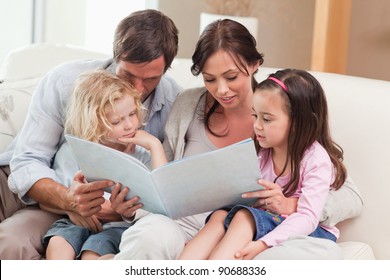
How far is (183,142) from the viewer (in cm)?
236

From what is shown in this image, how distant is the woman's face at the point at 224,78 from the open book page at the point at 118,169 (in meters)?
0.40

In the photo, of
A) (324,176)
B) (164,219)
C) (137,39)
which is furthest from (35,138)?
(324,176)

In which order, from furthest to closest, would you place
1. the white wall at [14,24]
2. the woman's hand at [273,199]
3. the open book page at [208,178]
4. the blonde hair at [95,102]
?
the white wall at [14,24]
the blonde hair at [95,102]
the woman's hand at [273,199]
the open book page at [208,178]

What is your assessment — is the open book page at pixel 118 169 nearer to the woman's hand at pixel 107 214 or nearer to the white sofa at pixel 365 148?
the woman's hand at pixel 107 214

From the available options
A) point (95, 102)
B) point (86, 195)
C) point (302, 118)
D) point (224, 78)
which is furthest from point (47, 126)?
point (302, 118)

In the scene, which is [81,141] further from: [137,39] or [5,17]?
[5,17]

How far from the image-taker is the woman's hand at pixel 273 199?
202 centimetres

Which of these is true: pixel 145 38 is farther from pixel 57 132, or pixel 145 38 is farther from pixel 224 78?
pixel 57 132

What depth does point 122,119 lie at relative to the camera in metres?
2.26

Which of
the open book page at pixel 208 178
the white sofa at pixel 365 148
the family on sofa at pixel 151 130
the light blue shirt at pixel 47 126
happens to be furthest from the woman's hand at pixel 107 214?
the white sofa at pixel 365 148

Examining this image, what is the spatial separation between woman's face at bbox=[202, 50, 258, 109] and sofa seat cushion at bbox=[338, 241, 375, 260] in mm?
511

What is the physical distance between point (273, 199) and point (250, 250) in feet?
0.54

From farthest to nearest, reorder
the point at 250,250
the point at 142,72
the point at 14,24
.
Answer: the point at 14,24
the point at 142,72
the point at 250,250

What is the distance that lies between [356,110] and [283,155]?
30 centimetres
